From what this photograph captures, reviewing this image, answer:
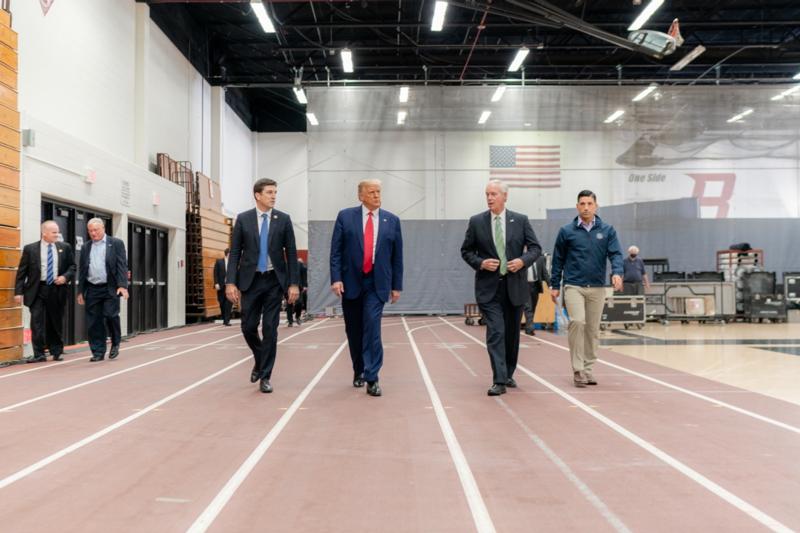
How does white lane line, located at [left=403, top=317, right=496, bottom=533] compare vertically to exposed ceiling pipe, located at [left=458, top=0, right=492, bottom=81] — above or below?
below

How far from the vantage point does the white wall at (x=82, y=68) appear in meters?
10.5

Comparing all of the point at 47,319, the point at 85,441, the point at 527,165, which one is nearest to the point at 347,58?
the point at 527,165

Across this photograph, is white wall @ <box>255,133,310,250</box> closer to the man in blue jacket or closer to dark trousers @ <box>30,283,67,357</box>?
dark trousers @ <box>30,283,67,357</box>

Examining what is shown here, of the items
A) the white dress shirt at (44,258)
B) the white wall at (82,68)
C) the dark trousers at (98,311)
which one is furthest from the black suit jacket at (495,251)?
the white wall at (82,68)

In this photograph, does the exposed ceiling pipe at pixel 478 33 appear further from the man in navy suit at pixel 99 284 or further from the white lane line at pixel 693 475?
the white lane line at pixel 693 475

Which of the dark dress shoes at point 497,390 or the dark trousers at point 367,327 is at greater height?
the dark trousers at point 367,327

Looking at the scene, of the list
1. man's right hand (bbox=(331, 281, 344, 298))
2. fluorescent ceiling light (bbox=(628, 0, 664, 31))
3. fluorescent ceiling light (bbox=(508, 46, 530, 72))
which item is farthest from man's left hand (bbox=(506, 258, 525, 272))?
fluorescent ceiling light (bbox=(508, 46, 530, 72))

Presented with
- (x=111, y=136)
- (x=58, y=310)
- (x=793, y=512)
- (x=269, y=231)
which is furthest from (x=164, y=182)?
(x=793, y=512)

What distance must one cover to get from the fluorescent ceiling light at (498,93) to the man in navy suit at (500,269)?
15.7 m

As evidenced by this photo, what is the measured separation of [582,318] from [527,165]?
15453 millimetres

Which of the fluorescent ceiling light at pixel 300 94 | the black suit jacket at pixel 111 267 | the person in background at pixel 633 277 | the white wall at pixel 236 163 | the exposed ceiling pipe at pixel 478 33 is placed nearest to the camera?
the black suit jacket at pixel 111 267

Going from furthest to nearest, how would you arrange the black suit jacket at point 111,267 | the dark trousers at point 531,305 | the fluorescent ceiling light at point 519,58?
the fluorescent ceiling light at point 519,58 → the dark trousers at point 531,305 → the black suit jacket at point 111,267

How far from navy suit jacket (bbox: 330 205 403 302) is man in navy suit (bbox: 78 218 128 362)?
389cm

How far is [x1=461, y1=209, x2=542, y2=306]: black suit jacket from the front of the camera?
5.65m
